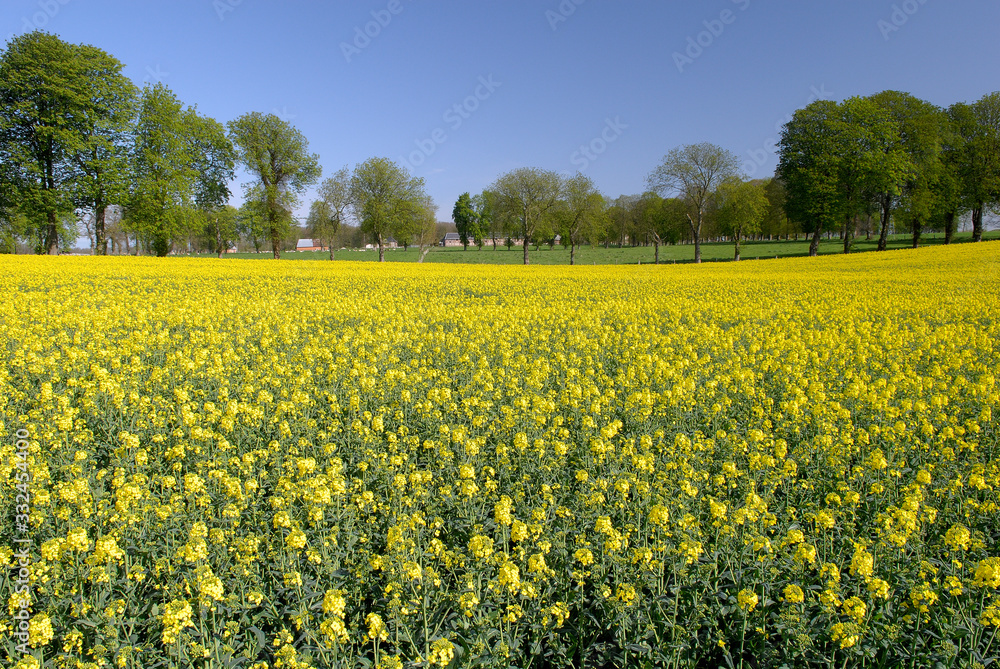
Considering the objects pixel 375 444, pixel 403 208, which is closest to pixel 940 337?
pixel 375 444

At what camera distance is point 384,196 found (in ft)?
210

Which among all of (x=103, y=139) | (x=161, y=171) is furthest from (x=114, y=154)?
(x=161, y=171)

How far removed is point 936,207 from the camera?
56.2 metres

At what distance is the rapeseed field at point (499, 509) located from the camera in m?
3.10

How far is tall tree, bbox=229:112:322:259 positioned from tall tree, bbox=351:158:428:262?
668 cm

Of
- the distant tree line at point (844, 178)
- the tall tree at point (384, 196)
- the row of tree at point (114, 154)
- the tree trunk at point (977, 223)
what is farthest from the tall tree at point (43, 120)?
the tree trunk at point (977, 223)

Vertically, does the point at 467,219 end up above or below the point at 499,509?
above

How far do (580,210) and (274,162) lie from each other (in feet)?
121

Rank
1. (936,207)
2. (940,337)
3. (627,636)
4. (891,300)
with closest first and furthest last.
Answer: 1. (627,636)
2. (940,337)
3. (891,300)
4. (936,207)

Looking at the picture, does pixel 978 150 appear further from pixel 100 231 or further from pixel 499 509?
pixel 100 231

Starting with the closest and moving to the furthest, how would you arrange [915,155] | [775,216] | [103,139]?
1. [103,139]
2. [915,155]
3. [775,216]

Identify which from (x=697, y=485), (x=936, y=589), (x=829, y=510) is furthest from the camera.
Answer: (x=697, y=485)

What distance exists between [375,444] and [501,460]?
1.41 metres

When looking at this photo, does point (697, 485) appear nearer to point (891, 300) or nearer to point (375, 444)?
point (375, 444)
